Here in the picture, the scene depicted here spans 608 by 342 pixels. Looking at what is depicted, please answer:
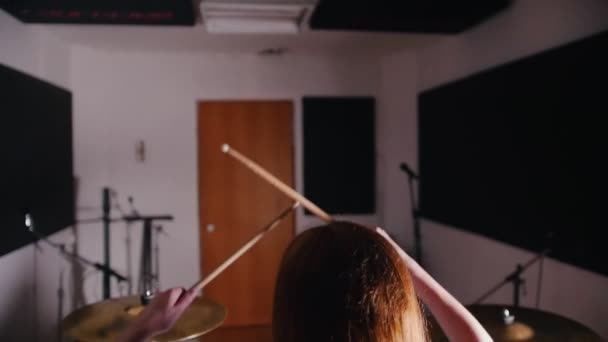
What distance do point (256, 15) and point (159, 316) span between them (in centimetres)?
248

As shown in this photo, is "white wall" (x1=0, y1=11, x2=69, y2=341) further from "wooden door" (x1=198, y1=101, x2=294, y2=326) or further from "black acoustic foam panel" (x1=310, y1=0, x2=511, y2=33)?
"black acoustic foam panel" (x1=310, y1=0, x2=511, y2=33)

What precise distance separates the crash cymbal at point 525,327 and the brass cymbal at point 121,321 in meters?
0.86

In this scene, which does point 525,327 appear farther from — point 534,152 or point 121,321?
point 121,321

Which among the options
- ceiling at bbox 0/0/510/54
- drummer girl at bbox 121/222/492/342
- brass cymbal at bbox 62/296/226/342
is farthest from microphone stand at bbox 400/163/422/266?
drummer girl at bbox 121/222/492/342

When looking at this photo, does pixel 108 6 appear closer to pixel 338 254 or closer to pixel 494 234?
pixel 338 254

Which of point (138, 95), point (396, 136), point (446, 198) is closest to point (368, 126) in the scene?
point (396, 136)

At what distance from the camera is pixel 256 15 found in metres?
2.83

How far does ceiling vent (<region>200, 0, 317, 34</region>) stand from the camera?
2637mm

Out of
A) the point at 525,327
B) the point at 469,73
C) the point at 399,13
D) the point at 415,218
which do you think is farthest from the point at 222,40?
the point at 525,327

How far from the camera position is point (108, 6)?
236 centimetres

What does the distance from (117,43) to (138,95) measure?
45 cm

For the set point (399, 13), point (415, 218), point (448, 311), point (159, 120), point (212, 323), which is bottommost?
point (212, 323)

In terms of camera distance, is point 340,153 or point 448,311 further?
point 340,153

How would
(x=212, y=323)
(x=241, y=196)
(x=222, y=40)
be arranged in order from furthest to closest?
(x=241, y=196) → (x=222, y=40) → (x=212, y=323)
